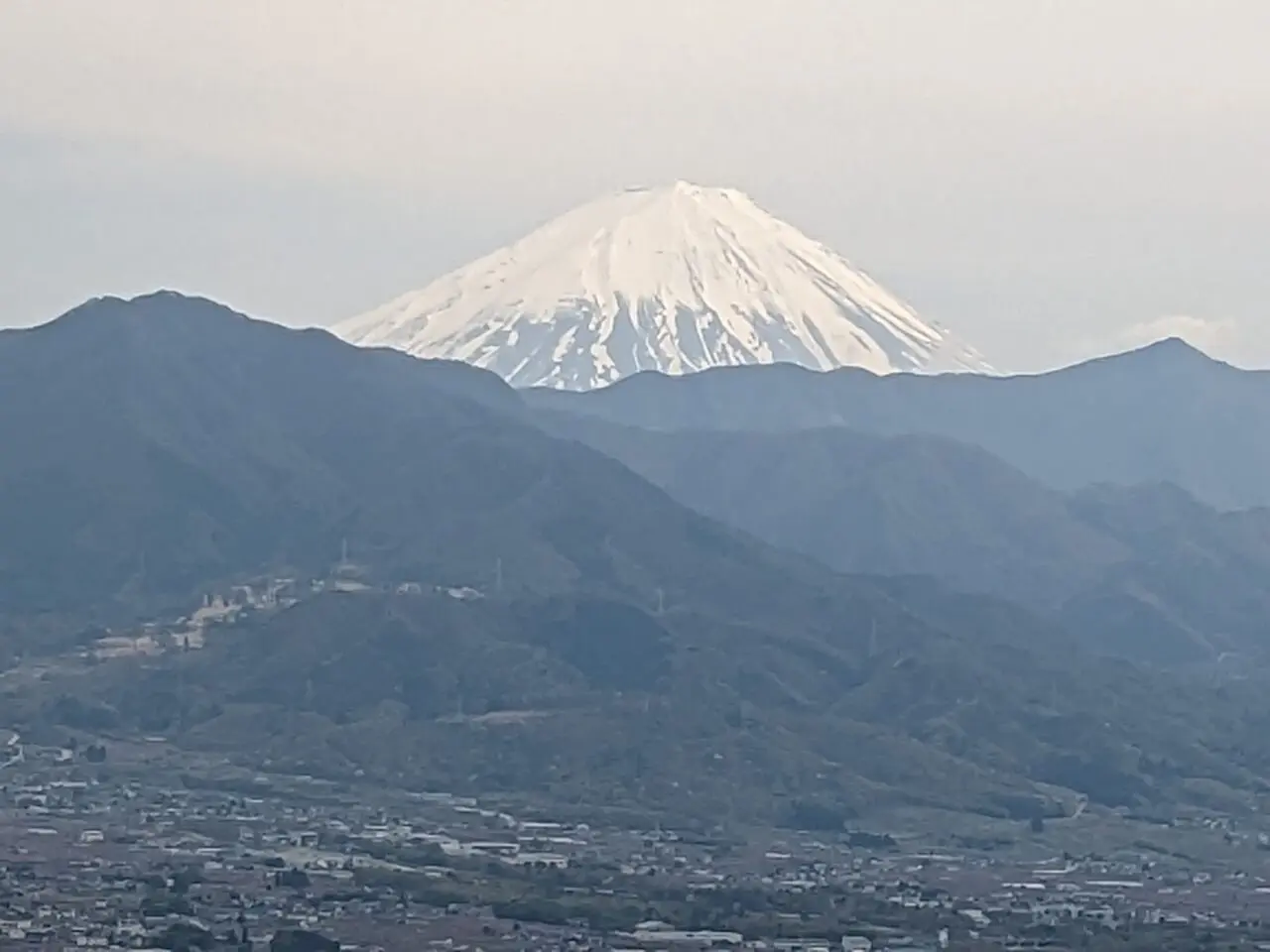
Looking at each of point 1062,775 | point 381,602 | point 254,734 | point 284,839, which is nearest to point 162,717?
point 254,734

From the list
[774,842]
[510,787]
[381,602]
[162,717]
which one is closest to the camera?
[774,842]

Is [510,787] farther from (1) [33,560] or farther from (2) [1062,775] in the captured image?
(1) [33,560]

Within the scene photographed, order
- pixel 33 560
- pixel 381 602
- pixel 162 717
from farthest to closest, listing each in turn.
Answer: pixel 33 560
pixel 381 602
pixel 162 717

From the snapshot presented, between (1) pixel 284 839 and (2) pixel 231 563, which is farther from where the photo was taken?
(2) pixel 231 563

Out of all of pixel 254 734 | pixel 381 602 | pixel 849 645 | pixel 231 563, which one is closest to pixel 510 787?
pixel 254 734

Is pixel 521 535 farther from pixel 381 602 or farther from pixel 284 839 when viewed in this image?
pixel 284 839

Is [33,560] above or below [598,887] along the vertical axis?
above

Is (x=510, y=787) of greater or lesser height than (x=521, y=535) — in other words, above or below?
below

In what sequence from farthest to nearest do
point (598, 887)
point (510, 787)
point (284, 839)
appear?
1. point (510, 787)
2. point (284, 839)
3. point (598, 887)

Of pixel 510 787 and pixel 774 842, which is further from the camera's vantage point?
pixel 510 787
